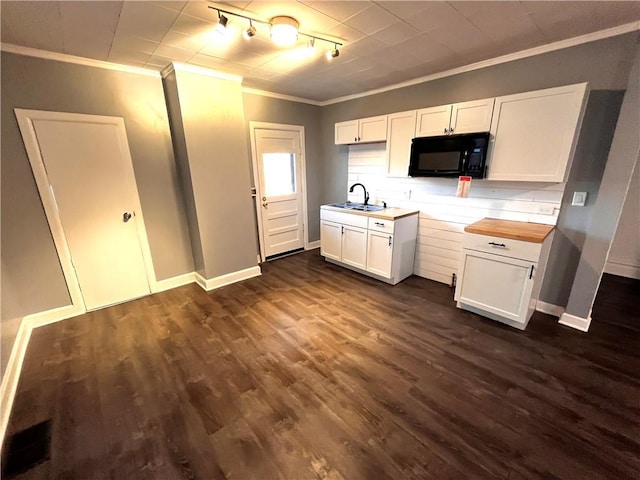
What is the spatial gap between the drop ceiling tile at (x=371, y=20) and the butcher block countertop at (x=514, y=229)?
1.94 m

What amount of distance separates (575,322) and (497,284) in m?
0.83

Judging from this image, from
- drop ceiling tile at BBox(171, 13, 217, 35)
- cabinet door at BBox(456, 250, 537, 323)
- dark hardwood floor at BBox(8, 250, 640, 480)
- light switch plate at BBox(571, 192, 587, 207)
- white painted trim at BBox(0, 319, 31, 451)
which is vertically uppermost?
drop ceiling tile at BBox(171, 13, 217, 35)

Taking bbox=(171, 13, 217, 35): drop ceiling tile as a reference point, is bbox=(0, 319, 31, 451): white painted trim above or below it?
below

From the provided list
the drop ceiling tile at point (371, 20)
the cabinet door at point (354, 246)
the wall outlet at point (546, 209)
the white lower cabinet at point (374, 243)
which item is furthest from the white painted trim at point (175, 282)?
the wall outlet at point (546, 209)

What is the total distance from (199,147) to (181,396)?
98.3 inches

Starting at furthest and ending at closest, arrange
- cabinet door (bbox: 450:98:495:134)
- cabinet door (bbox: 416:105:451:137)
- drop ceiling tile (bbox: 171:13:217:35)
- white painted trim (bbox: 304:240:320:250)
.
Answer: white painted trim (bbox: 304:240:320:250) < cabinet door (bbox: 416:105:451:137) < cabinet door (bbox: 450:98:495:134) < drop ceiling tile (bbox: 171:13:217:35)

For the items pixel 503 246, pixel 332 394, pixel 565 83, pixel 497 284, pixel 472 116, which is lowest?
pixel 332 394

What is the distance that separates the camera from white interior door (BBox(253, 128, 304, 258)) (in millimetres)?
4051

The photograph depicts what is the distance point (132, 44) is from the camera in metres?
2.28

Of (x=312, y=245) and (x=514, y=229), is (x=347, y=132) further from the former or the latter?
(x=514, y=229)

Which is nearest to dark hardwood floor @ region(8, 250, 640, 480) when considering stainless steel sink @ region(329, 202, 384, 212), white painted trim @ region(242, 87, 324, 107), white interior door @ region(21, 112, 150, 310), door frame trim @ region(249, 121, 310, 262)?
white interior door @ region(21, 112, 150, 310)

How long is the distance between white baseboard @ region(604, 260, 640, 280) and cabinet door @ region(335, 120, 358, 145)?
4.07m

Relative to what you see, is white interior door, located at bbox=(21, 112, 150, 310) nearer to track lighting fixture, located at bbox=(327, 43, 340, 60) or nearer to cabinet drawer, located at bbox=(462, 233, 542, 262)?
track lighting fixture, located at bbox=(327, 43, 340, 60)

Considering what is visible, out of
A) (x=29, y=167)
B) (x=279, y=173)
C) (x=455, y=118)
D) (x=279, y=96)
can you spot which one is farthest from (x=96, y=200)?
(x=455, y=118)
